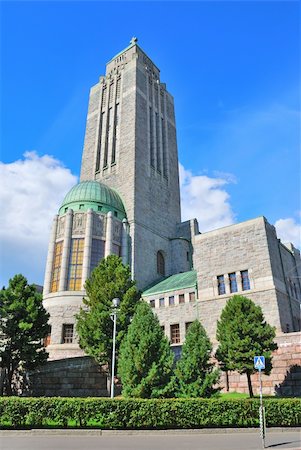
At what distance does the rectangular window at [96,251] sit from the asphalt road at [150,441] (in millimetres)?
23828

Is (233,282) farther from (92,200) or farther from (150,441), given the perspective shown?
(150,441)

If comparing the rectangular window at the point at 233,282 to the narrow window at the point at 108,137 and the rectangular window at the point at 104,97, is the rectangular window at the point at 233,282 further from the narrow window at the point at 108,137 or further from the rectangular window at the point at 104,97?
the rectangular window at the point at 104,97

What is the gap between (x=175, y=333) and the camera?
112 ft

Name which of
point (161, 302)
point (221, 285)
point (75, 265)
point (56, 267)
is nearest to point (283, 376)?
point (221, 285)

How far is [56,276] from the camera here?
36531mm

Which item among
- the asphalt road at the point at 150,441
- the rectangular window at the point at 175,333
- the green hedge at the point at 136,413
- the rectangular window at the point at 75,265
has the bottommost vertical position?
the asphalt road at the point at 150,441

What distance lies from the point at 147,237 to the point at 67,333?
15.6 metres

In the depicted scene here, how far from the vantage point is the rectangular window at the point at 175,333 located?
3384 centimetres

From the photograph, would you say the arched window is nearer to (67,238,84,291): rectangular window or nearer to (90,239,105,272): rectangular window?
(90,239,105,272): rectangular window

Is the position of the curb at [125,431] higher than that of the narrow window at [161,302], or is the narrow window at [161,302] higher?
the narrow window at [161,302]

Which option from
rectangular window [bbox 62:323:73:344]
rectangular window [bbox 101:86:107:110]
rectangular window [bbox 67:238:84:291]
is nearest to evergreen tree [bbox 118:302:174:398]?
rectangular window [bbox 62:323:73:344]

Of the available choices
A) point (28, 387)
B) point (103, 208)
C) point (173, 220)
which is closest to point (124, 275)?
point (28, 387)

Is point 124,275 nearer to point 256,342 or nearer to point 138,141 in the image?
point 256,342

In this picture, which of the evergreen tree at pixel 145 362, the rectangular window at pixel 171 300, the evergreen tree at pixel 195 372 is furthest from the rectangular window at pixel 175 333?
the evergreen tree at pixel 145 362
